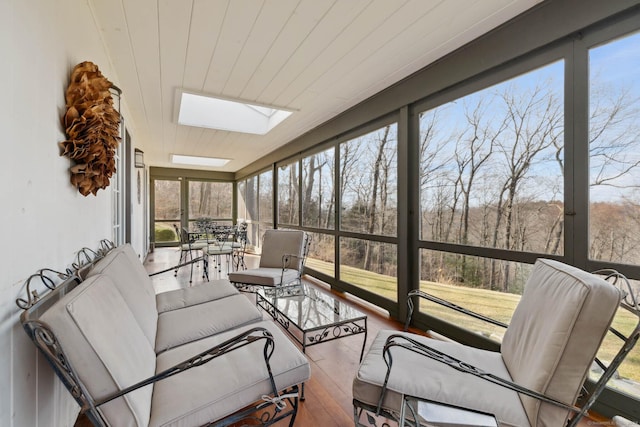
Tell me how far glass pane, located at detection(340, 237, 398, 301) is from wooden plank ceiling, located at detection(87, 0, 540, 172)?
1811 mm

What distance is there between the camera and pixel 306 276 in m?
4.98

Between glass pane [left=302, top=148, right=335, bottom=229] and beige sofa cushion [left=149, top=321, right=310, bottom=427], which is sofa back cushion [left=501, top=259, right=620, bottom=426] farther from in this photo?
glass pane [left=302, top=148, right=335, bottom=229]

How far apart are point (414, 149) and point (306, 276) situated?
2.99m

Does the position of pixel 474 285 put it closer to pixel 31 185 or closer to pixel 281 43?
pixel 281 43

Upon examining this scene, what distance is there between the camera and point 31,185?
1.02 metres

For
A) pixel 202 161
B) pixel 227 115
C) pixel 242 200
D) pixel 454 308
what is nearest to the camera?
pixel 454 308

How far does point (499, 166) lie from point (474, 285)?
3.26 feet

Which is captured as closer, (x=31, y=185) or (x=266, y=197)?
(x=31, y=185)

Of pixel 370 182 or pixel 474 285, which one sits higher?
pixel 370 182

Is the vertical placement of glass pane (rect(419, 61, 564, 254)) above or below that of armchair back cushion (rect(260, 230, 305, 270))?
above

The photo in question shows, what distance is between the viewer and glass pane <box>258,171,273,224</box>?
6.50 m

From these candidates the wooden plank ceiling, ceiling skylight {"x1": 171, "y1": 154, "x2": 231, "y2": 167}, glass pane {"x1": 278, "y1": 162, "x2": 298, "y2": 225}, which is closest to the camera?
the wooden plank ceiling

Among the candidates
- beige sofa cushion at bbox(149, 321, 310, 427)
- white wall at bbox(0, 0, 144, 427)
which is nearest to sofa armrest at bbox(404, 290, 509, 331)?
beige sofa cushion at bbox(149, 321, 310, 427)

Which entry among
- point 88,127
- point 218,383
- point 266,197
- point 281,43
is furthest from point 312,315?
point 266,197
